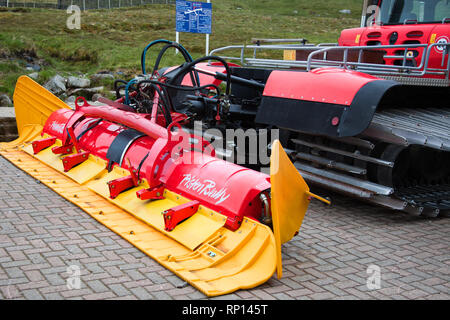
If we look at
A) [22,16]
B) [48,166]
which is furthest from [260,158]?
[22,16]

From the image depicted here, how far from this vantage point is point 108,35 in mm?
24938

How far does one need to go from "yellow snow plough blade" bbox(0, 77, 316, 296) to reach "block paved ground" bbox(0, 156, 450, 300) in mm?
96

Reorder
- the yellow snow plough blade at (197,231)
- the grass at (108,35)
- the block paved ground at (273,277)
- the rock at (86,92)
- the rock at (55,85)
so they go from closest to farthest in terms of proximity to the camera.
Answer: the block paved ground at (273,277) < the yellow snow plough blade at (197,231) < the rock at (86,92) < the rock at (55,85) < the grass at (108,35)

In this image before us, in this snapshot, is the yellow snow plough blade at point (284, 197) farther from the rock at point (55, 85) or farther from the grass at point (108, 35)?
the rock at point (55, 85)

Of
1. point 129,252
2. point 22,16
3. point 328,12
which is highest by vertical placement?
point 328,12

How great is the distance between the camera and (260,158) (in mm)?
6059

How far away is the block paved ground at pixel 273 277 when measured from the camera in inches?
128

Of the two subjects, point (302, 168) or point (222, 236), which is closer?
point (222, 236)

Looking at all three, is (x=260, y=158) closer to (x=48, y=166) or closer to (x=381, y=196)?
(x=381, y=196)

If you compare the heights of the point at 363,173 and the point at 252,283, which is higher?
the point at 363,173

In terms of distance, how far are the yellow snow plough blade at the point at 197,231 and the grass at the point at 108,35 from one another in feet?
23.1

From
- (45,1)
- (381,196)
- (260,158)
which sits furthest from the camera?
(45,1)

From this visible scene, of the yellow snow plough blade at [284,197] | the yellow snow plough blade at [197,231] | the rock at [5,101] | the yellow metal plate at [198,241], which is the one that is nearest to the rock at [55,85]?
the rock at [5,101]

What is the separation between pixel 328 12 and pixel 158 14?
24.5 m
